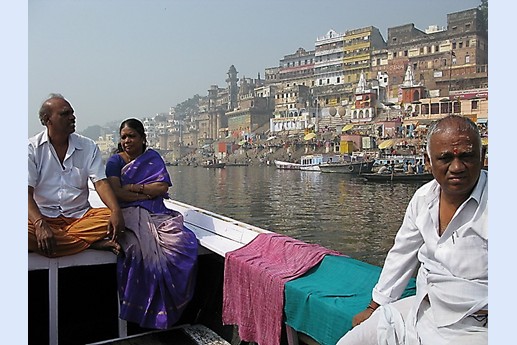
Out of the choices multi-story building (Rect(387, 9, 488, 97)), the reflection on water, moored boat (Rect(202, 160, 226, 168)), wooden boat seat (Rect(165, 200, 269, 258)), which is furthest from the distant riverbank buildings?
wooden boat seat (Rect(165, 200, 269, 258))

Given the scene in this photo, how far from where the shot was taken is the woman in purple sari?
2.09 metres

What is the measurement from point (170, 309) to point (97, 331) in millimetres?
335

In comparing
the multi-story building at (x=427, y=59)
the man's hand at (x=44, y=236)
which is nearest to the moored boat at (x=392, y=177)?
the multi-story building at (x=427, y=59)

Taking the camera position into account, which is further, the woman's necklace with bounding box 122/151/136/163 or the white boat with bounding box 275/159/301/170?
the white boat with bounding box 275/159/301/170

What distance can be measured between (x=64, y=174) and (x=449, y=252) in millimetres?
1622

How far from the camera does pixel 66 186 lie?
83.3 inches

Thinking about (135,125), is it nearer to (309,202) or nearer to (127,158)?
(127,158)

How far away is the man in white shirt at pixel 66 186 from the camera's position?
2.04m

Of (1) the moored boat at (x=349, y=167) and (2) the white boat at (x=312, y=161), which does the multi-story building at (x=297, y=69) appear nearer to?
(1) the moored boat at (x=349, y=167)

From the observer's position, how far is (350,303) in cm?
138

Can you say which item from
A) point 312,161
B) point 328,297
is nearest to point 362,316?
point 328,297

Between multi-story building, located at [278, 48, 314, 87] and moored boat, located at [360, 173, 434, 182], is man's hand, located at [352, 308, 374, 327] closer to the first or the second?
moored boat, located at [360, 173, 434, 182]

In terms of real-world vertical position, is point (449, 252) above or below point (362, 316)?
above

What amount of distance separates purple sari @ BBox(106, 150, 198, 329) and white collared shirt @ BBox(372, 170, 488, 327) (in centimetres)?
119
